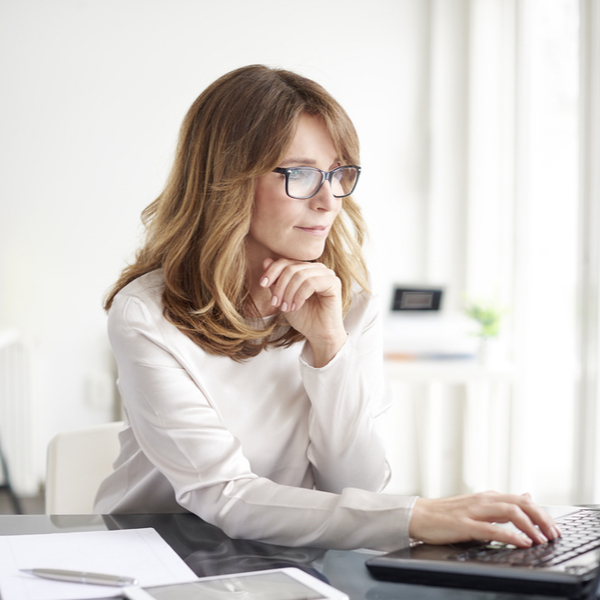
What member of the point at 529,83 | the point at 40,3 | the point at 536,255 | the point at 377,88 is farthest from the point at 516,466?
the point at 40,3

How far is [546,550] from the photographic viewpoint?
2.46ft

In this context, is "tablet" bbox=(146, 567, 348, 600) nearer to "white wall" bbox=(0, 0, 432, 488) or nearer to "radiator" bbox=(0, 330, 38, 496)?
"white wall" bbox=(0, 0, 432, 488)

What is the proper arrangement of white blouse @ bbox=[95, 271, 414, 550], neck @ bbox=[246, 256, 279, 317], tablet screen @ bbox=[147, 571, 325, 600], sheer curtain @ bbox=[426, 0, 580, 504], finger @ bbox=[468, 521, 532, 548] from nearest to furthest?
tablet screen @ bbox=[147, 571, 325, 600] → finger @ bbox=[468, 521, 532, 548] → white blouse @ bbox=[95, 271, 414, 550] → neck @ bbox=[246, 256, 279, 317] → sheer curtain @ bbox=[426, 0, 580, 504]

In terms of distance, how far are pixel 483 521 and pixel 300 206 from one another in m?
0.61

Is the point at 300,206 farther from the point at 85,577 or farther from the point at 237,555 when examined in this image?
the point at 85,577

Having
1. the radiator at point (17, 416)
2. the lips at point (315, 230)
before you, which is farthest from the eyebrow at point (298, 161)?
the radiator at point (17, 416)

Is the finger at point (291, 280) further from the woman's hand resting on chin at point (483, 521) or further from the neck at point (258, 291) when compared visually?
the woman's hand resting on chin at point (483, 521)

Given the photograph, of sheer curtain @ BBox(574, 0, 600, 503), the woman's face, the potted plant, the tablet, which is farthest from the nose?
the potted plant

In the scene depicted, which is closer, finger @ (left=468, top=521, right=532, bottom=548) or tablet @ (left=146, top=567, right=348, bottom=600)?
tablet @ (left=146, top=567, right=348, bottom=600)

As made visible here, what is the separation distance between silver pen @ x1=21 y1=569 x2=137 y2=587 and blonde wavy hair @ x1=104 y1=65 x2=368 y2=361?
1.61 ft

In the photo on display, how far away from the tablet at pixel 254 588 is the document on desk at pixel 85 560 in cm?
2

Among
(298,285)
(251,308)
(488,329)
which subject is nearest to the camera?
(298,285)

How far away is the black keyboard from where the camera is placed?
716mm

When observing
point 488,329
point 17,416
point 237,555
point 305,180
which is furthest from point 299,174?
point 17,416
